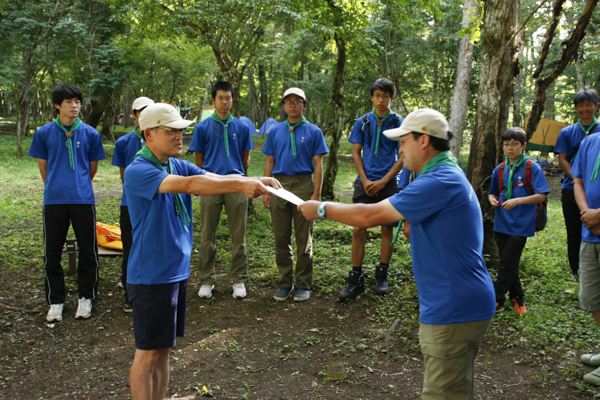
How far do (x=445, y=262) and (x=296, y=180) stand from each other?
338 centimetres

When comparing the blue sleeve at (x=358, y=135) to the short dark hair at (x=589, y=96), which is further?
the blue sleeve at (x=358, y=135)

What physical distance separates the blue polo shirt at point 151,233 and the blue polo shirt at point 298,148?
2720 millimetres

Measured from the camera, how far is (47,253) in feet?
16.3

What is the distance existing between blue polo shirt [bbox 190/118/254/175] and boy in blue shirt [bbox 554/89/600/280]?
4.04m

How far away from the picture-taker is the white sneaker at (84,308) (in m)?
5.03

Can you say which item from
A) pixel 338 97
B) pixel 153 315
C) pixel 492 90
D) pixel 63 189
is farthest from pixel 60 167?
pixel 338 97

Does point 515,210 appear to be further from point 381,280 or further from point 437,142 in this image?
point 437,142

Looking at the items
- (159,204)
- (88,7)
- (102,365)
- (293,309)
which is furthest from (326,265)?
(88,7)

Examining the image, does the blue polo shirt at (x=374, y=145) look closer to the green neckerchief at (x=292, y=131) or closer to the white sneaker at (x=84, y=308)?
the green neckerchief at (x=292, y=131)

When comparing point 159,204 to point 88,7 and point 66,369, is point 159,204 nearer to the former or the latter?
point 66,369

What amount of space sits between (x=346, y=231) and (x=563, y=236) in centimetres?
444

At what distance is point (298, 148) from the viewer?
5.66 metres

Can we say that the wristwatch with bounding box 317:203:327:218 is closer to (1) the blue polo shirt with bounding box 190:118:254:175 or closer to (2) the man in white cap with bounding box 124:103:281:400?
Result: (2) the man in white cap with bounding box 124:103:281:400

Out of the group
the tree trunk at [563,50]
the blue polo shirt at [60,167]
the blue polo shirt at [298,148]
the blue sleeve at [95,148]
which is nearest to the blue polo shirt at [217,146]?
the blue polo shirt at [298,148]
